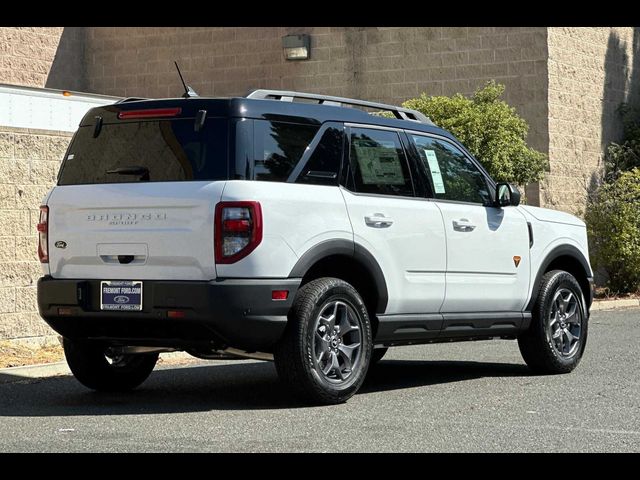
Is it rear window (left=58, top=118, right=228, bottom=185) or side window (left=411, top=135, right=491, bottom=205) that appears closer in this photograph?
rear window (left=58, top=118, right=228, bottom=185)

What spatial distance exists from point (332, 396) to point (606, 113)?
52.8 ft

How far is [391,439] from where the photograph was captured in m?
7.45

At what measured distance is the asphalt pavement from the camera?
732 cm

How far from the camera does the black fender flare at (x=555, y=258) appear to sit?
1093 centimetres

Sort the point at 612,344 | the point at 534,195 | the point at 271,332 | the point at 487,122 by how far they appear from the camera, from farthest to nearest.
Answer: the point at 534,195 < the point at 487,122 < the point at 612,344 < the point at 271,332

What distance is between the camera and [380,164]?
9.77 metres

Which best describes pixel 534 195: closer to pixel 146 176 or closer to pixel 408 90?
pixel 408 90

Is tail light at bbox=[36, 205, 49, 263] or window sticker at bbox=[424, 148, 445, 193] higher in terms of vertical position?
window sticker at bbox=[424, 148, 445, 193]

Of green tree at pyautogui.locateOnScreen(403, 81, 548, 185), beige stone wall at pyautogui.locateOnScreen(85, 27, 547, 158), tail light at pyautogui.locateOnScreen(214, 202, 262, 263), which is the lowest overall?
tail light at pyautogui.locateOnScreen(214, 202, 262, 263)

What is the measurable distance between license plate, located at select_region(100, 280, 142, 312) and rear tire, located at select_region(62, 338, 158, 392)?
684 mm

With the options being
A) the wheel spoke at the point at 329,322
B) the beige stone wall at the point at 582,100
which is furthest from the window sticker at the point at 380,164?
the beige stone wall at the point at 582,100

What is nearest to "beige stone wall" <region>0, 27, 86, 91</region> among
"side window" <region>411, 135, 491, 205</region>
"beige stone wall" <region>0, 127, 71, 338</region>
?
"beige stone wall" <region>0, 127, 71, 338</region>

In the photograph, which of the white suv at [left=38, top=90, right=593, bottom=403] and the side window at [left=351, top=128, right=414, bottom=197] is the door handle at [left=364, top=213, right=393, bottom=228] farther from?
the side window at [left=351, top=128, right=414, bottom=197]

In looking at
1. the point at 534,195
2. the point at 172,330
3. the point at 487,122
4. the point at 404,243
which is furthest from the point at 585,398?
the point at 534,195
